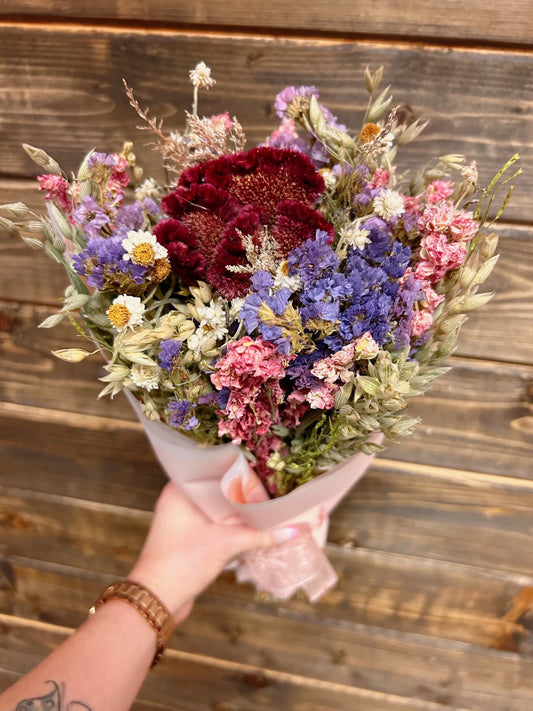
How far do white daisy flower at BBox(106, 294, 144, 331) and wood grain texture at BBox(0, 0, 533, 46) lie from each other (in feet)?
1.64

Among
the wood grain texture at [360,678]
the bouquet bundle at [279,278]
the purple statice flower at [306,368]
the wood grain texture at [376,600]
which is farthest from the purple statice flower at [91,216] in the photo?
the wood grain texture at [360,678]

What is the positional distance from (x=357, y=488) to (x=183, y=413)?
561 millimetres

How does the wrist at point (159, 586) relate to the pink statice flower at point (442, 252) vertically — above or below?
below

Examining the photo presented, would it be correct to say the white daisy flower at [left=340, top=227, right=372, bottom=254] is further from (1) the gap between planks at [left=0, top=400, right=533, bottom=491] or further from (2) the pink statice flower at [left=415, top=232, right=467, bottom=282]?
(1) the gap between planks at [left=0, top=400, right=533, bottom=491]

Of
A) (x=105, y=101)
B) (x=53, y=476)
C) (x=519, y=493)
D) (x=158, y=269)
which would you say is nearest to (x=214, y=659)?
(x=53, y=476)

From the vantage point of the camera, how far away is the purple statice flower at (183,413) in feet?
1.54

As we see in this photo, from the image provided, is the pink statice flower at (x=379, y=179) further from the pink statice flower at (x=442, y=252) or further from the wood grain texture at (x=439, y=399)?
the wood grain texture at (x=439, y=399)

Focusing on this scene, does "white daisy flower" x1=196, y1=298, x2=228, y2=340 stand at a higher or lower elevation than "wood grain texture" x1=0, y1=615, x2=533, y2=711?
higher

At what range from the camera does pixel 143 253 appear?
42cm

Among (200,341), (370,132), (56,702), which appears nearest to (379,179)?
(370,132)

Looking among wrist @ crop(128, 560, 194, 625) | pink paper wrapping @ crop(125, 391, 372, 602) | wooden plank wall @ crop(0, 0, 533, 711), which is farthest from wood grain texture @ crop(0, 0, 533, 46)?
wrist @ crop(128, 560, 194, 625)

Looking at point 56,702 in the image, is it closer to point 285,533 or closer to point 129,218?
point 285,533

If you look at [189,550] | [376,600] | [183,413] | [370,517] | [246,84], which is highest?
[246,84]

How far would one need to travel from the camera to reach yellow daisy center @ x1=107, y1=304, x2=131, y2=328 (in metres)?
0.42
